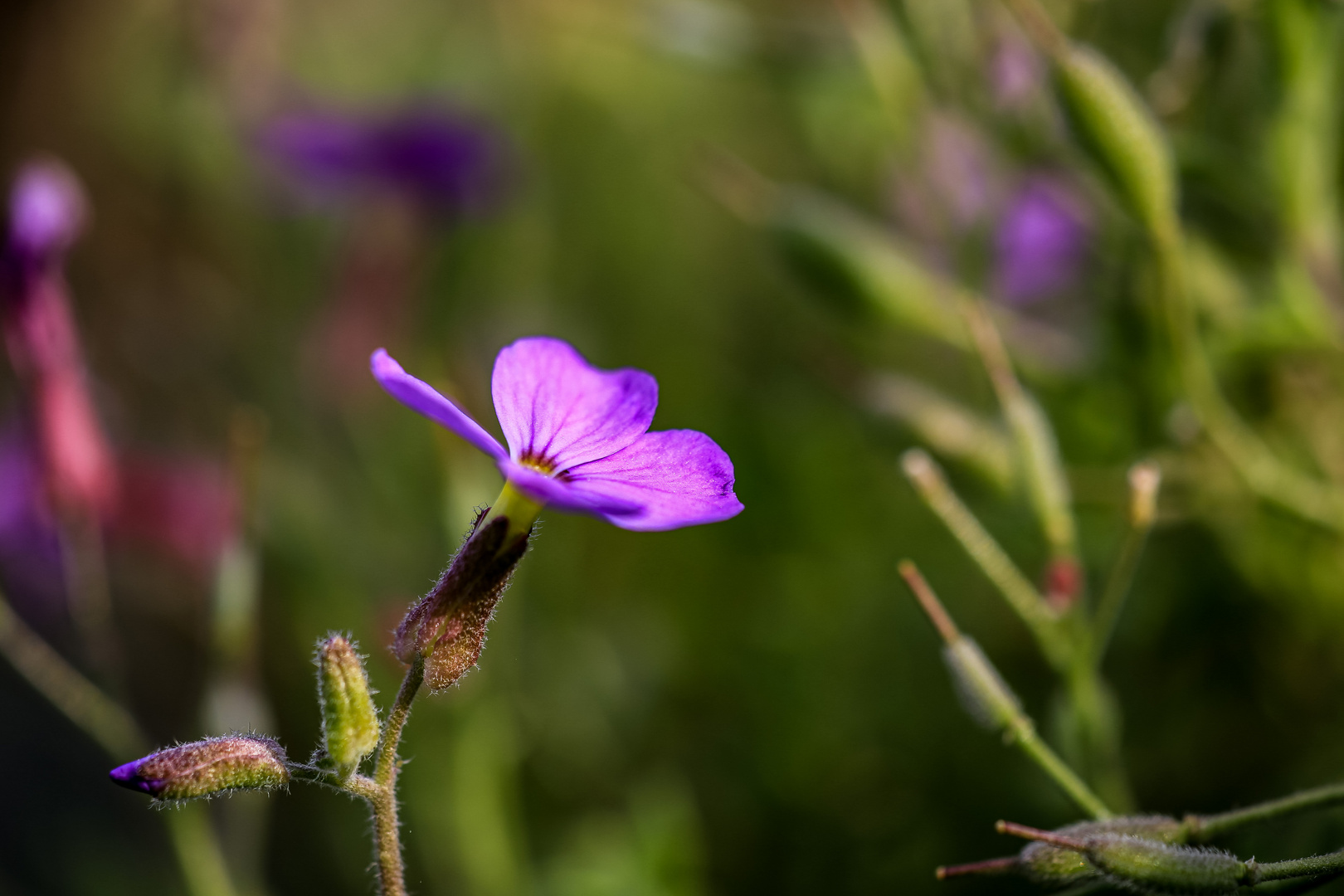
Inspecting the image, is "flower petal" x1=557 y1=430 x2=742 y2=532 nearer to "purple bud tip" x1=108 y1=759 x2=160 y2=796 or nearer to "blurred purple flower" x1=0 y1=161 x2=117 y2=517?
"purple bud tip" x1=108 y1=759 x2=160 y2=796

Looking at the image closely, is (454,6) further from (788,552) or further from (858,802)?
(858,802)

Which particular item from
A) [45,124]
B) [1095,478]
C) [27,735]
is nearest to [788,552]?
[1095,478]

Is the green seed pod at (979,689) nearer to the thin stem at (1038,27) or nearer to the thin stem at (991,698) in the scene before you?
the thin stem at (991,698)

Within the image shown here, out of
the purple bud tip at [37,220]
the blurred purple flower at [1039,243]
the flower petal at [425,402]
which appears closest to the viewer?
the flower petal at [425,402]

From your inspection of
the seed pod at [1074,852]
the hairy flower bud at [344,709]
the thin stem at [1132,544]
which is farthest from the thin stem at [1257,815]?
the hairy flower bud at [344,709]

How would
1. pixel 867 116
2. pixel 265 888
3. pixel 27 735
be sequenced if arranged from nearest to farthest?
1. pixel 265 888
2. pixel 867 116
3. pixel 27 735

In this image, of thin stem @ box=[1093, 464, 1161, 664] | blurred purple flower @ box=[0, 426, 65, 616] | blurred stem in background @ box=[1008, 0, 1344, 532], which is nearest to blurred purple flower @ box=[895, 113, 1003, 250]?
blurred stem in background @ box=[1008, 0, 1344, 532]
